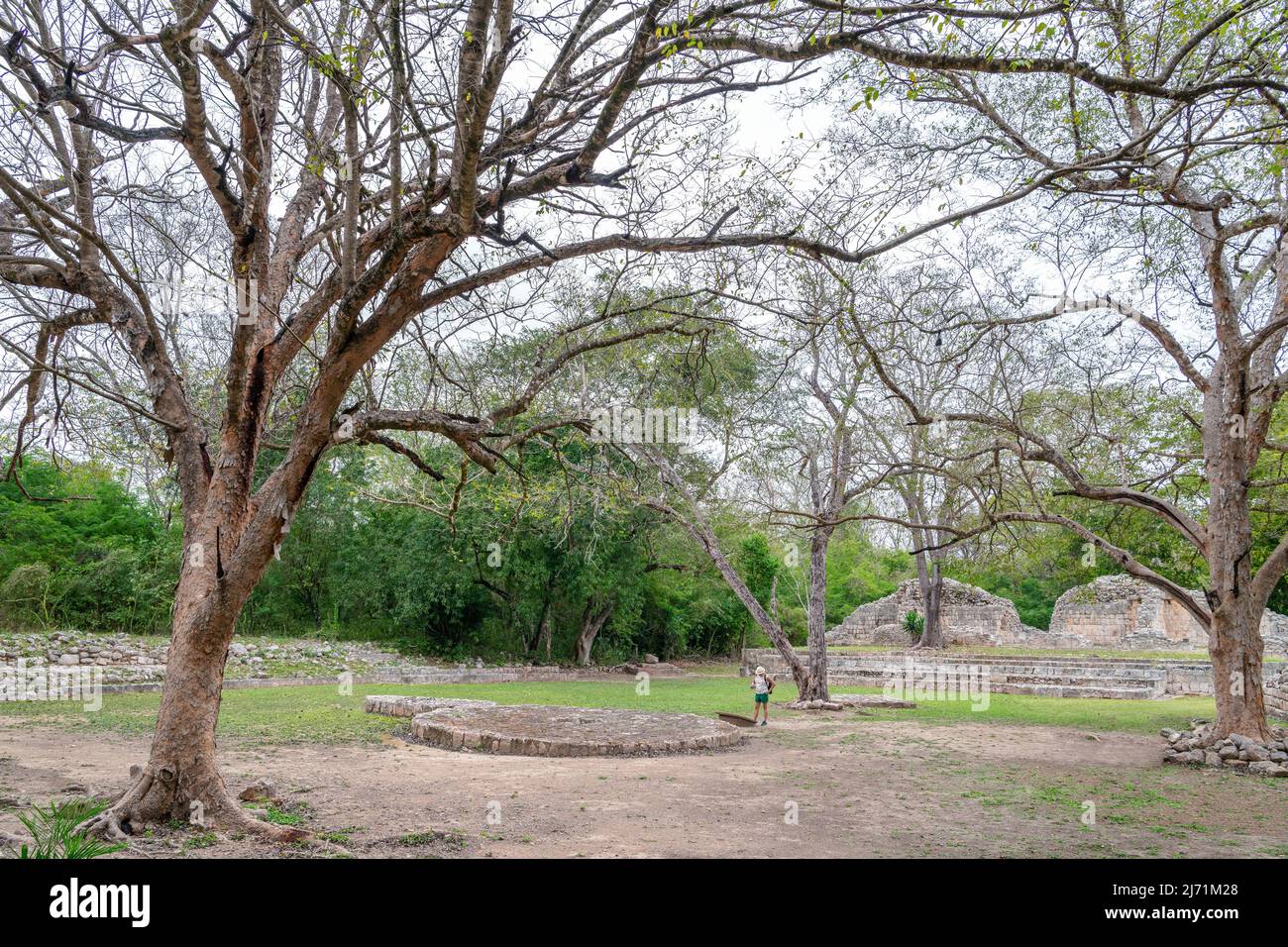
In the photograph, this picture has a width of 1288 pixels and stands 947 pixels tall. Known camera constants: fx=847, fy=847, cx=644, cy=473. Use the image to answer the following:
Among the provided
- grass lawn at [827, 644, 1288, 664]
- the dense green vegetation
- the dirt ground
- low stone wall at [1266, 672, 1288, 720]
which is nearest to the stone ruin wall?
grass lawn at [827, 644, 1288, 664]

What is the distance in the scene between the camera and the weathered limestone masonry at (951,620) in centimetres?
3194

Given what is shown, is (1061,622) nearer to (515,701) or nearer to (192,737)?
(515,701)

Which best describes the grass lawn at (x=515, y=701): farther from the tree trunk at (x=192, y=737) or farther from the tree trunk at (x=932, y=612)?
the tree trunk at (x=932, y=612)

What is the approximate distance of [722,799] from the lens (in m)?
7.38

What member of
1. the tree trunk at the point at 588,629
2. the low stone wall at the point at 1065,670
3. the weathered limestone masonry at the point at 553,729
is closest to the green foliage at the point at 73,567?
the weathered limestone masonry at the point at 553,729

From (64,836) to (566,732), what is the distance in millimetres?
6720

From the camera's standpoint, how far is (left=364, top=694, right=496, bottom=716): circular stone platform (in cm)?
1276

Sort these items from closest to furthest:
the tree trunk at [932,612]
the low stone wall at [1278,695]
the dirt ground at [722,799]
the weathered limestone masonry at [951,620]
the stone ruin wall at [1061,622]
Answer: the dirt ground at [722,799] → the low stone wall at [1278,695] → the tree trunk at [932,612] → the stone ruin wall at [1061,622] → the weathered limestone masonry at [951,620]

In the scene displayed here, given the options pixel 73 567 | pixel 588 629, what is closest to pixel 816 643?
pixel 588 629

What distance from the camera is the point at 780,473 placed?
18.8 m

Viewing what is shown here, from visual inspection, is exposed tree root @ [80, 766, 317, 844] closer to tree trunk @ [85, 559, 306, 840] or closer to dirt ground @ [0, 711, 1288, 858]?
tree trunk @ [85, 559, 306, 840]

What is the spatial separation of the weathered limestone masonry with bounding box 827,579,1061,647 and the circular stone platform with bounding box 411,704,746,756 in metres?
22.6

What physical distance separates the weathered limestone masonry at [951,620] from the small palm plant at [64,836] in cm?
3033

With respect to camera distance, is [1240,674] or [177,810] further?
[1240,674]
